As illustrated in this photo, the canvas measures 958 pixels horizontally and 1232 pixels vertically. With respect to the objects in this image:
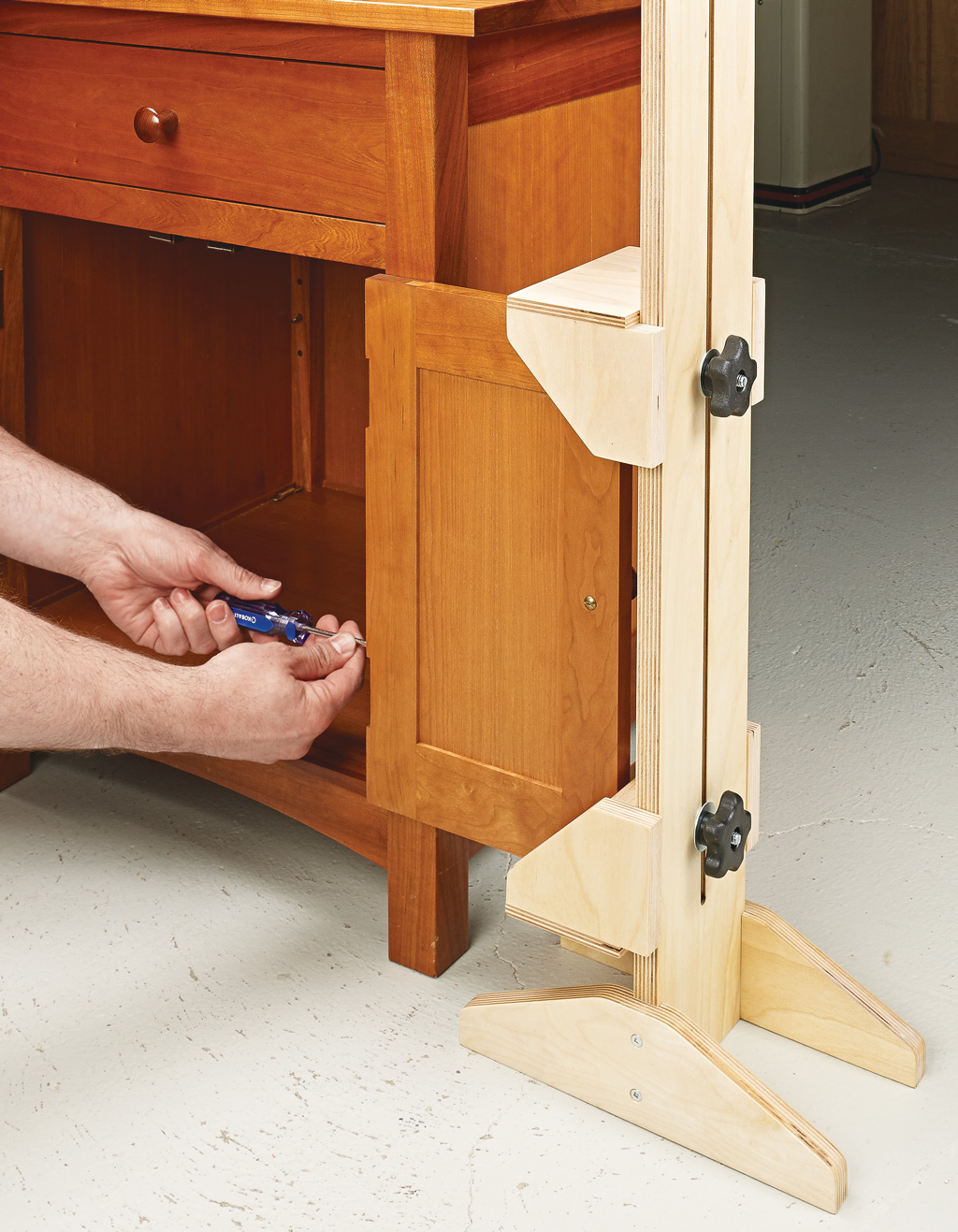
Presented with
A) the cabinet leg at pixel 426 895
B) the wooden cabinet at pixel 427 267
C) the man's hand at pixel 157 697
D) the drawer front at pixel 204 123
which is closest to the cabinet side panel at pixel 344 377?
the wooden cabinet at pixel 427 267

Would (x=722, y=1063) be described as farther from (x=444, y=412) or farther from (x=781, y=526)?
(x=781, y=526)

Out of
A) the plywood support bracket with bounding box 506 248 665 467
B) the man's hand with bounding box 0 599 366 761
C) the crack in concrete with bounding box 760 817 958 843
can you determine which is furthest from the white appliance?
the plywood support bracket with bounding box 506 248 665 467

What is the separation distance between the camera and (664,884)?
1054 millimetres

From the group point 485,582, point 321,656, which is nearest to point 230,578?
point 321,656

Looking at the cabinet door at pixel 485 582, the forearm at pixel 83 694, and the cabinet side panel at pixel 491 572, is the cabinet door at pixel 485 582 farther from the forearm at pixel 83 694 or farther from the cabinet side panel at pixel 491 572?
the forearm at pixel 83 694

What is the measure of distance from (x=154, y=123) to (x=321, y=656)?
46 cm

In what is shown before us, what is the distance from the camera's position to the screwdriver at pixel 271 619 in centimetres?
141

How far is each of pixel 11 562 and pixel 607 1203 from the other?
0.87 meters

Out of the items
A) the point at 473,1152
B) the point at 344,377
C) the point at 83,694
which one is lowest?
the point at 473,1152

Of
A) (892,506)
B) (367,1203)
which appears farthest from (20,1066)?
(892,506)

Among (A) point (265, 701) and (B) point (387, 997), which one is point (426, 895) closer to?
(B) point (387, 997)

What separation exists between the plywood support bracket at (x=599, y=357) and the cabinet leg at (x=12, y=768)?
32.8 inches

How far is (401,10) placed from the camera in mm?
1024

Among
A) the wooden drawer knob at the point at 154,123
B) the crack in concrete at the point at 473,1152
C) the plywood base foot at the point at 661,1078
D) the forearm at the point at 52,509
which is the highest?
the wooden drawer knob at the point at 154,123
